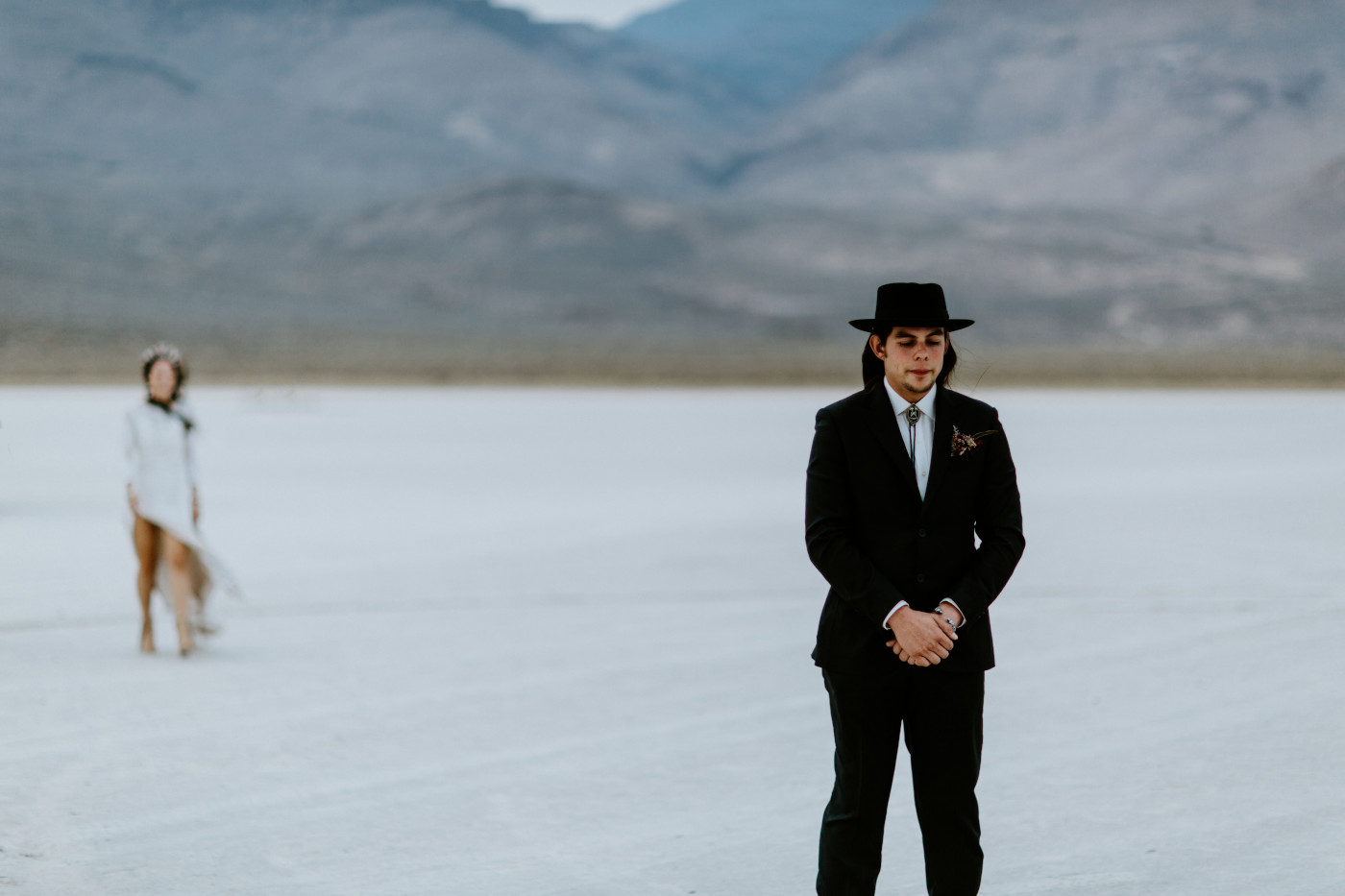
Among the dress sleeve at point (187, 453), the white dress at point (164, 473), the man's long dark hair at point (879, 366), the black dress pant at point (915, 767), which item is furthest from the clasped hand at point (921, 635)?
the dress sleeve at point (187, 453)

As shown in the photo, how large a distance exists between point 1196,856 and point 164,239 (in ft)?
473

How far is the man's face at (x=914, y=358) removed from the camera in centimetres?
339

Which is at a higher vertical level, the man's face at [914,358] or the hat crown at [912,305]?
the hat crown at [912,305]

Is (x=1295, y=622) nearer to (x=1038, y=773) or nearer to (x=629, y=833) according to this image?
(x=1038, y=773)

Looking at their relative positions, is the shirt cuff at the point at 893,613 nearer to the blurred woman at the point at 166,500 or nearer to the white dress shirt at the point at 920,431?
the white dress shirt at the point at 920,431

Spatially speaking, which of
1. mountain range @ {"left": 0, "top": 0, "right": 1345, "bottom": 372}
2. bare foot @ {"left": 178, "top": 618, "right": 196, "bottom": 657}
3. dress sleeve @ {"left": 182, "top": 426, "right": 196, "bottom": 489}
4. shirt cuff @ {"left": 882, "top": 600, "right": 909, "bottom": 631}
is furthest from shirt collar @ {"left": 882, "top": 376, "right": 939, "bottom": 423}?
mountain range @ {"left": 0, "top": 0, "right": 1345, "bottom": 372}

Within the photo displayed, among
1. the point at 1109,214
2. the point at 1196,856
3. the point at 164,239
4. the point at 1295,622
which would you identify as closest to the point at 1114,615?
the point at 1295,622

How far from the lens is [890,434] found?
3389mm

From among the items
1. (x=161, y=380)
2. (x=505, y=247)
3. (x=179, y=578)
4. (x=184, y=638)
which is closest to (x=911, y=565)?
(x=184, y=638)

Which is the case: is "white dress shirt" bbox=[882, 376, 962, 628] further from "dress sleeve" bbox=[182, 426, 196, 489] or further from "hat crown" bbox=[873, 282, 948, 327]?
"dress sleeve" bbox=[182, 426, 196, 489]

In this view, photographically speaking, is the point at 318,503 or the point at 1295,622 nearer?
the point at 1295,622

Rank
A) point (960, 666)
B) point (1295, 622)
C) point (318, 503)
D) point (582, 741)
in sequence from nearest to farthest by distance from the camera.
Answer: point (960, 666)
point (582, 741)
point (1295, 622)
point (318, 503)

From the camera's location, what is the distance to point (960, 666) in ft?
11.1

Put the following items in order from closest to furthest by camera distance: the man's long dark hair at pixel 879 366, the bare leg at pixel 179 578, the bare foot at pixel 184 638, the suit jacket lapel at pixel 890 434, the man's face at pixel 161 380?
1. the suit jacket lapel at pixel 890 434
2. the man's long dark hair at pixel 879 366
3. the bare foot at pixel 184 638
4. the bare leg at pixel 179 578
5. the man's face at pixel 161 380
